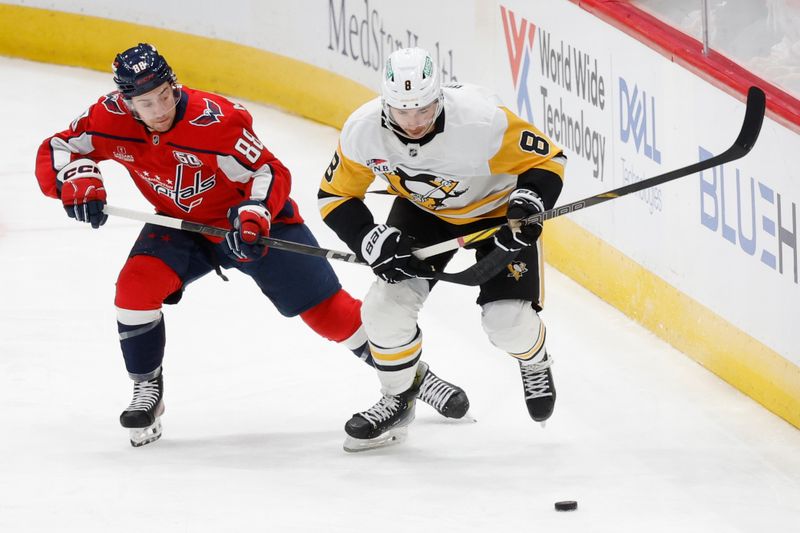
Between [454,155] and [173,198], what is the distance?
88cm

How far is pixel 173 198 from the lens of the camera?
377cm

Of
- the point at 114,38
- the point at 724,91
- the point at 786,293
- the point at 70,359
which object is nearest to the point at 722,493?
the point at 786,293

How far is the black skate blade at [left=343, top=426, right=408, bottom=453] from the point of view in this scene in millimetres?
3750

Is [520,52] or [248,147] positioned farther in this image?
[520,52]

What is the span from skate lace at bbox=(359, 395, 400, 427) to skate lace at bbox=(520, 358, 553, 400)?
39 cm

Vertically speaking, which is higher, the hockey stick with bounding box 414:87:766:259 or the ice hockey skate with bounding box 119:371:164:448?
the hockey stick with bounding box 414:87:766:259

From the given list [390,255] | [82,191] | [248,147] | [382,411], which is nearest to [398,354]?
[382,411]

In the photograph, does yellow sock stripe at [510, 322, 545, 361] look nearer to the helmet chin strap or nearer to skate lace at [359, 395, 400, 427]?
skate lace at [359, 395, 400, 427]

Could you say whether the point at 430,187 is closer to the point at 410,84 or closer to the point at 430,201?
the point at 430,201

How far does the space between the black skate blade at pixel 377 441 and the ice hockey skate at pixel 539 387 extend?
16.1 inches

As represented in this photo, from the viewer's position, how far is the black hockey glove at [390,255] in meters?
3.44

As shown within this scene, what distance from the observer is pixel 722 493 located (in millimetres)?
3354

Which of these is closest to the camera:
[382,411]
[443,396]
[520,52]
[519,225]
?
[519,225]

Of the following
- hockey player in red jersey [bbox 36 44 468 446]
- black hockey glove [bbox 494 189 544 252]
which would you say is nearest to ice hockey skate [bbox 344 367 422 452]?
hockey player in red jersey [bbox 36 44 468 446]
